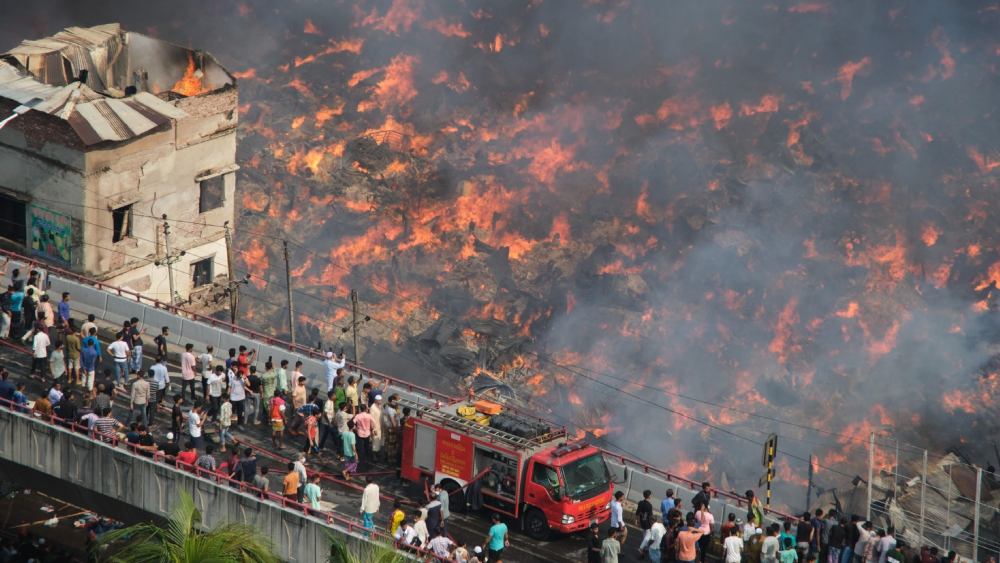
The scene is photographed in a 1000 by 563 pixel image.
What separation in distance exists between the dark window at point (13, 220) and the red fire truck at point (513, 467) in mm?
19906

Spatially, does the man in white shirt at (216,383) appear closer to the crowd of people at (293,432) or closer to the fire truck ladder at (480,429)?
the crowd of people at (293,432)

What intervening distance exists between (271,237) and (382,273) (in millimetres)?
5447

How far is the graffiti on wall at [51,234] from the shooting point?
133ft

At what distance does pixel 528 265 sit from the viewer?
2350 inches

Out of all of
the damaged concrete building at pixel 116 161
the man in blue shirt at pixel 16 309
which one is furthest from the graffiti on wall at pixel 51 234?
→ the man in blue shirt at pixel 16 309

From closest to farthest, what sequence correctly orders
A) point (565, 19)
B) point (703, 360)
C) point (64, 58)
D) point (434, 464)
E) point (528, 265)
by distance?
point (434, 464), point (64, 58), point (703, 360), point (528, 265), point (565, 19)

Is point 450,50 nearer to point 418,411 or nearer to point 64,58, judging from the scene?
point 64,58

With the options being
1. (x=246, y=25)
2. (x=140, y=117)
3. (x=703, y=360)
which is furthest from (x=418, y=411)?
(x=246, y=25)

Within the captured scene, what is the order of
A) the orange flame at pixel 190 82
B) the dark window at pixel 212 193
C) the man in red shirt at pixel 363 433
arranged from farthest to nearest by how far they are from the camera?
the orange flame at pixel 190 82, the dark window at pixel 212 193, the man in red shirt at pixel 363 433

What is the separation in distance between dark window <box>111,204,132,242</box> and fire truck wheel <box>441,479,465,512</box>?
1907 cm

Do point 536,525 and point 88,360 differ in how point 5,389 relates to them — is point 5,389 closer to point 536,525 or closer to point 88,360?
point 88,360

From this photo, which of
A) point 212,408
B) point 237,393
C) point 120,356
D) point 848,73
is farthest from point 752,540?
point 848,73

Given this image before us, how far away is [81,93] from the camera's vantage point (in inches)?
1545

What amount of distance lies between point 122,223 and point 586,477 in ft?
71.0
